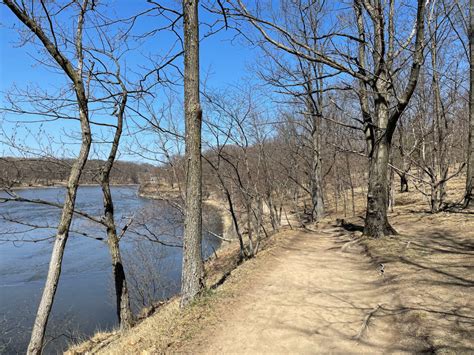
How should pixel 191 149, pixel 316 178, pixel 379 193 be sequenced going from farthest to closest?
1. pixel 316 178
2. pixel 379 193
3. pixel 191 149

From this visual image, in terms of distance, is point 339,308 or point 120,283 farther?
point 120,283

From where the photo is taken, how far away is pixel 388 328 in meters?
4.20

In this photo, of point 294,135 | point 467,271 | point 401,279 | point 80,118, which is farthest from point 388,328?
point 294,135

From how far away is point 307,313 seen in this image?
489cm

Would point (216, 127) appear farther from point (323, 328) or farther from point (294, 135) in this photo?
→ point (294, 135)

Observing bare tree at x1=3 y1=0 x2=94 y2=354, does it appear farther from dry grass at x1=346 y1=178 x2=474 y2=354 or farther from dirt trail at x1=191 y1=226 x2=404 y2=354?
dry grass at x1=346 y1=178 x2=474 y2=354

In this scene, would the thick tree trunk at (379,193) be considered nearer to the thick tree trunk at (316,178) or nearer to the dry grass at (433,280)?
the dry grass at (433,280)

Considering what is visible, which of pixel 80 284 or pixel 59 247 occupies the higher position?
pixel 59 247

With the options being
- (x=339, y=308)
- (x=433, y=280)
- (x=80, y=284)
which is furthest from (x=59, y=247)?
(x=80, y=284)

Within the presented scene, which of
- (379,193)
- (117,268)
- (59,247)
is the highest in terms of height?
(379,193)

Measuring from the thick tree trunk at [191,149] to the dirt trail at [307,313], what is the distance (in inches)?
32.5

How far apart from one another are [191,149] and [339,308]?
309cm

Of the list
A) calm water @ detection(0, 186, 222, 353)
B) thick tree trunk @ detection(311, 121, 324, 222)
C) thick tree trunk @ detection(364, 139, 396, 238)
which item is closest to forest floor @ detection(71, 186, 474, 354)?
thick tree trunk @ detection(364, 139, 396, 238)

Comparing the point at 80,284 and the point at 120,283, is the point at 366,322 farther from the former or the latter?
the point at 80,284
